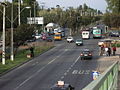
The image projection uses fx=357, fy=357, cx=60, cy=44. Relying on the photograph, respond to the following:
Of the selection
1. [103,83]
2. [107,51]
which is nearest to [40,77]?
[107,51]

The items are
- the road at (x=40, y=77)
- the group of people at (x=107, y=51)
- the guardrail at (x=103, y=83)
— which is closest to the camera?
the guardrail at (x=103, y=83)

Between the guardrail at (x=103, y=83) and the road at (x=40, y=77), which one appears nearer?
the guardrail at (x=103, y=83)

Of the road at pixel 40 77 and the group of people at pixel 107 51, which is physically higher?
the group of people at pixel 107 51

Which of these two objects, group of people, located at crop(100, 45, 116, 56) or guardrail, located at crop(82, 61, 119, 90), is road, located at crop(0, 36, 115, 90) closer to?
group of people, located at crop(100, 45, 116, 56)

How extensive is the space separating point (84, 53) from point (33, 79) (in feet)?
62.2

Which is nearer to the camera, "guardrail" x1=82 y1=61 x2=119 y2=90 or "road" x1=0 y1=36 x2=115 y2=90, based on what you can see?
"guardrail" x1=82 y1=61 x2=119 y2=90

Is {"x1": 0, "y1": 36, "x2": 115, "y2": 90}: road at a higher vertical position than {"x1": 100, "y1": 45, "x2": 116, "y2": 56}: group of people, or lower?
lower

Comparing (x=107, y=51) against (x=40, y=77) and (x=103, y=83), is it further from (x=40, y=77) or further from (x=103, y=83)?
(x=103, y=83)

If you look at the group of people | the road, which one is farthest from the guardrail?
the group of people

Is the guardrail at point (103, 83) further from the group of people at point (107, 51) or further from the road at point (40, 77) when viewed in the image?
the group of people at point (107, 51)

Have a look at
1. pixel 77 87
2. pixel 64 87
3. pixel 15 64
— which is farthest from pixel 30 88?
pixel 15 64

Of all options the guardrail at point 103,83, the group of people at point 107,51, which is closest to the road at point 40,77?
the group of people at point 107,51

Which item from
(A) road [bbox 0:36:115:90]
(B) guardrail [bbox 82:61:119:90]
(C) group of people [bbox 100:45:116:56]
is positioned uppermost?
(B) guardrail [bbox 82:61:119:90]

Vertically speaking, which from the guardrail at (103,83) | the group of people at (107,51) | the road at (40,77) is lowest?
the road at (40,77)
